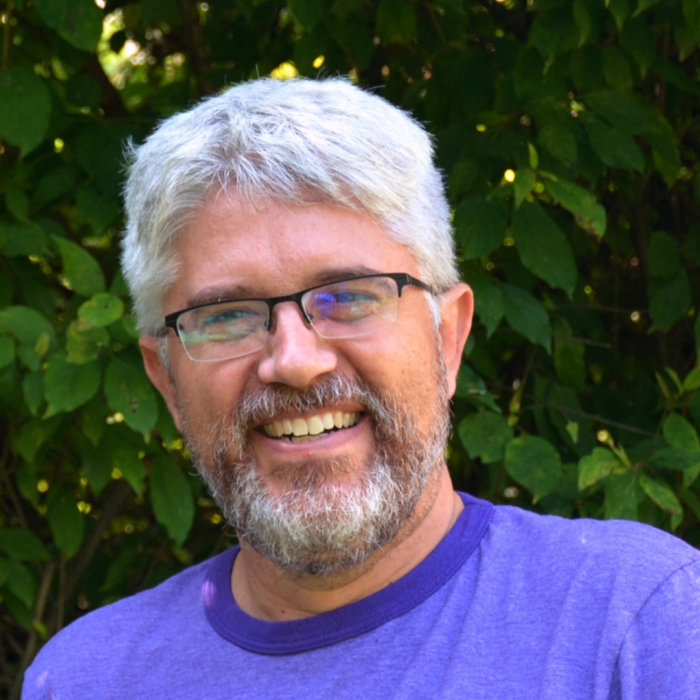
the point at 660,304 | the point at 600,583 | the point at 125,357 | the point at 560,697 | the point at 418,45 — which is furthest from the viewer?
the point at 418,45

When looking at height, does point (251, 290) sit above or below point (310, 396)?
above

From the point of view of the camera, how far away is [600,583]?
142cm

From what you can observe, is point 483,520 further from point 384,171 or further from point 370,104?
point 370,104

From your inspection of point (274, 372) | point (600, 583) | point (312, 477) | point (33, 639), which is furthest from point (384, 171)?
point (33, 639)

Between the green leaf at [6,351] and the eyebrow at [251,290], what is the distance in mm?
558

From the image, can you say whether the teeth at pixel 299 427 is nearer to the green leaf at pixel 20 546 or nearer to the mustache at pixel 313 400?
the mustache at pixel 313 400

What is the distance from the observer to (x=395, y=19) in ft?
7.75

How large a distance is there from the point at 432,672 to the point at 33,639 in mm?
1665

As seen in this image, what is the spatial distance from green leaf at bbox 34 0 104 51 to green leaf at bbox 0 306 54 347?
2.05ft

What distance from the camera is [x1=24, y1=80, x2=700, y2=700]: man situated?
4.81 feet

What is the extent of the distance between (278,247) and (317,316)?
0.42 ft

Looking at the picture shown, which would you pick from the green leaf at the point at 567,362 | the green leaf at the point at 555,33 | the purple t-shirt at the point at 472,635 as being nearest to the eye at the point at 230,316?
the purple t-shirt at the point at 472,635

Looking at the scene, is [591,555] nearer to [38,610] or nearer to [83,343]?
[83,343]

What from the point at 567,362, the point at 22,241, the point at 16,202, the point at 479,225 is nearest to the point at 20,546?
the point at 22,241
